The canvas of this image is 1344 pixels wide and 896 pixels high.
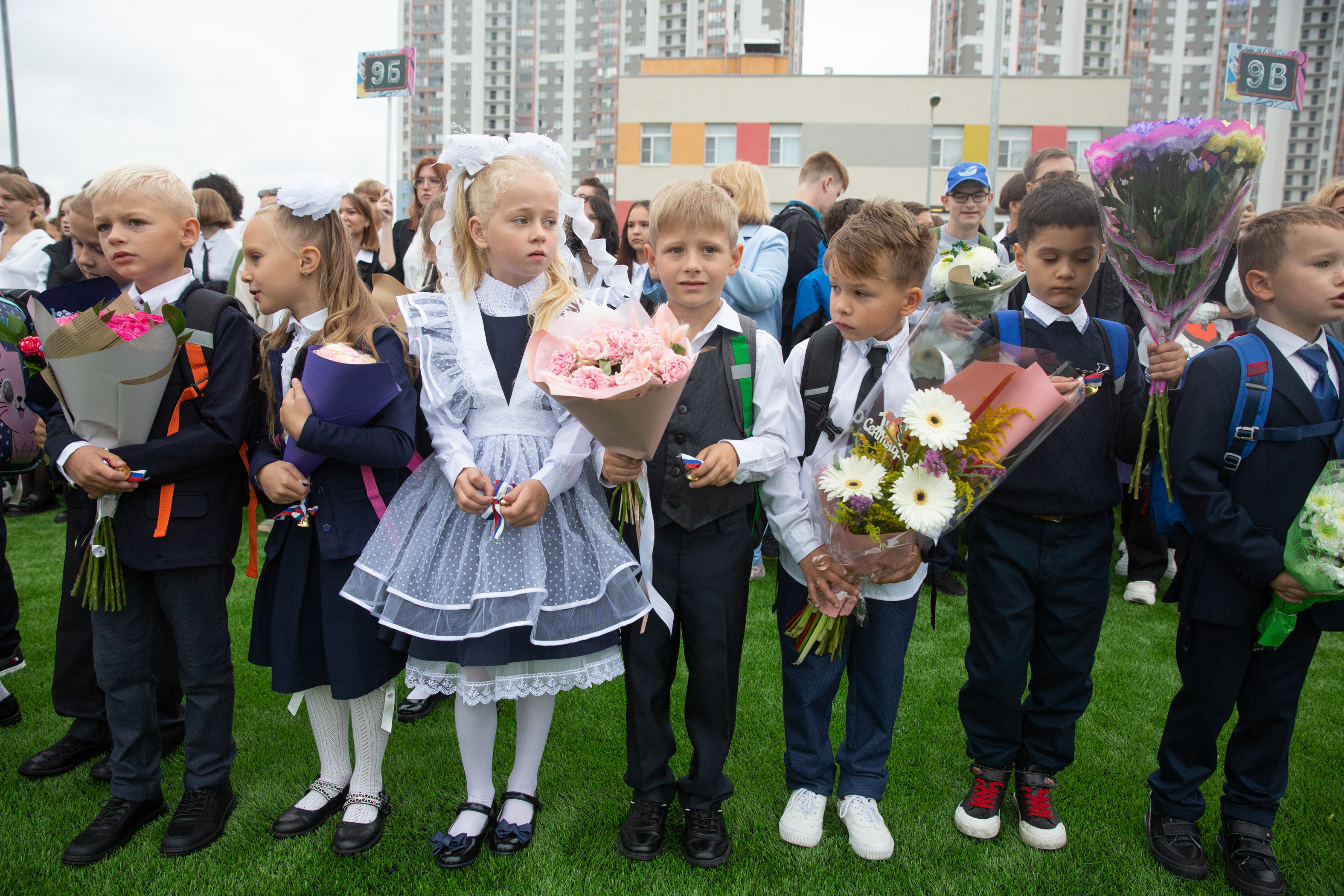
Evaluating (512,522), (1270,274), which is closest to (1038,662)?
(1270,274)

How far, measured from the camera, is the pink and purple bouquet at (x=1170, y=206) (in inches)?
77.2

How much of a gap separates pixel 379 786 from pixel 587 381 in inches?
56.7

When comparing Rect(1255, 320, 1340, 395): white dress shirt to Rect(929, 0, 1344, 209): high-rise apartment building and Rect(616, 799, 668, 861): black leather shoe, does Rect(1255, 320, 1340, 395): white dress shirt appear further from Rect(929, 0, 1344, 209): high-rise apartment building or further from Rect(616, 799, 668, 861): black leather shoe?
Rect(929, 0, 1344, 209): high-rise apartment building

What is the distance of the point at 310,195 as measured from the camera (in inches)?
85.9

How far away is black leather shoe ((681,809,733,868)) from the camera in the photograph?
2092mm

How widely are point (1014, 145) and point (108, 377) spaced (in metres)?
30.8

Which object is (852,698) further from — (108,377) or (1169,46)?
(1169,46)

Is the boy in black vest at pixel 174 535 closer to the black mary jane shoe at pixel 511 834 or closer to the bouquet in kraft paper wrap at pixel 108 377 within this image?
the bouquet in kraft paper wrap at pixel 108 377

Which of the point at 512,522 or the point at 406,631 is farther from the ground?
the point at 512,522

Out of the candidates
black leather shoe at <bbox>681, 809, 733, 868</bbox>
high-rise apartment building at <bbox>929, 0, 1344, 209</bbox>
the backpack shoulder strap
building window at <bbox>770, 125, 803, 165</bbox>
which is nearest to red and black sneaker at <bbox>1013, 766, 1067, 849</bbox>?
black leather shoe at <bbox>681, 809, 733, 868</bbox>

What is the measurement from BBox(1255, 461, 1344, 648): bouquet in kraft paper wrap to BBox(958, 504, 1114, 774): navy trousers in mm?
402

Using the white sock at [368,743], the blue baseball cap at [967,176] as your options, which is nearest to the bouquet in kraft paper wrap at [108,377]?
the white sock at [368,743]

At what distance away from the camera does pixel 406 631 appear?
192cm

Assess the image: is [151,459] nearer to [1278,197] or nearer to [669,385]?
[669,385]
